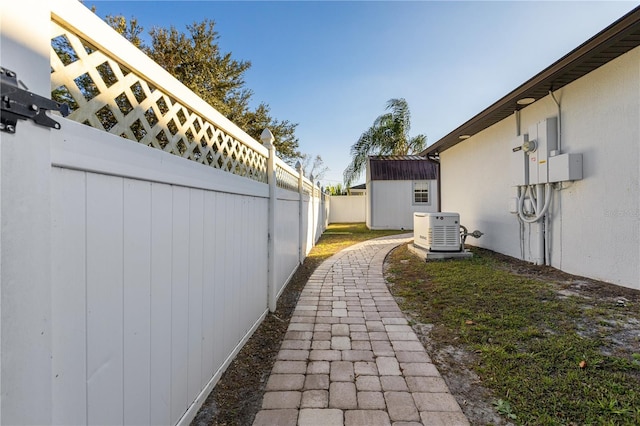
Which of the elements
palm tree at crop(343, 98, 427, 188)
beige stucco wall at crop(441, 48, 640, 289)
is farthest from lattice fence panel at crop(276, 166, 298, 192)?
palm tree at crop(343, 98, 427, 188)

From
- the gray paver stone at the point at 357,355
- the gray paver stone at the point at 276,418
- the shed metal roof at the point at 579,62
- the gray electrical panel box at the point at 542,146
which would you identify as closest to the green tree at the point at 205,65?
the shed metal roof at the point at 579,62

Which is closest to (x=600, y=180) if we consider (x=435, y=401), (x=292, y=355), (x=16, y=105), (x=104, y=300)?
(x=435, y=401)

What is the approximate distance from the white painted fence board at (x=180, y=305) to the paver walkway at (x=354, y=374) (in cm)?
49

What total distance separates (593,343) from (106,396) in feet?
10.8

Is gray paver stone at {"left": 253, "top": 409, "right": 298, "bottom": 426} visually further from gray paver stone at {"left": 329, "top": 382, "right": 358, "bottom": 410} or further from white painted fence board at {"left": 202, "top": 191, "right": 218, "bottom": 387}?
white painted fence board at {"left": 202, "top": 191, "right": 218, "bottom": 387}

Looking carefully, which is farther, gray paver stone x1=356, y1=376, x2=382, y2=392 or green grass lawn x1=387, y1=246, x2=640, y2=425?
gray paver stone x1=356, y1=376, x2=382, y2=392

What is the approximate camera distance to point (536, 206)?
5445 millimetres

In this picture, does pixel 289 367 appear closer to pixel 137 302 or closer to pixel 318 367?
pixel 318 367

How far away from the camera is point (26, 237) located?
0.80 meters

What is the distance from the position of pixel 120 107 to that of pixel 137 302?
3.23 ft

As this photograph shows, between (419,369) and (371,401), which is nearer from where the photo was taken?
(371,401)

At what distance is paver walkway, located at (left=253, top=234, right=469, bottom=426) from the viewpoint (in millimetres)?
1861

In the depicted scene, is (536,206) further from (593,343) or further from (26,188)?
(26,188)

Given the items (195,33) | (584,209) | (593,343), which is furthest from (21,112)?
(195,33)
